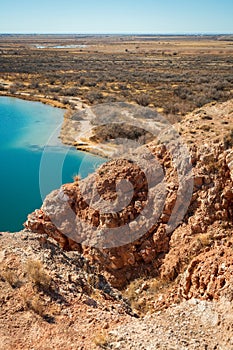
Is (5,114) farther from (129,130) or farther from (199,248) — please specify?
(199,248)

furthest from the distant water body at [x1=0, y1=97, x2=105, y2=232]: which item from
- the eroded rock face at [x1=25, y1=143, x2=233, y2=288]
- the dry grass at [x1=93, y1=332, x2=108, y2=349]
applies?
the dry grass at [x1=93, y1=332, x2=108, y2=349]

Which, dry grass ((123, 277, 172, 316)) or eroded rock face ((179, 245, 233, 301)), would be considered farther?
dry grass ((123, 277, 172, 316))

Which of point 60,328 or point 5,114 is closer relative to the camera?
point 60,328

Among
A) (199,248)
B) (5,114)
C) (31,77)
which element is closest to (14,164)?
(5,114)

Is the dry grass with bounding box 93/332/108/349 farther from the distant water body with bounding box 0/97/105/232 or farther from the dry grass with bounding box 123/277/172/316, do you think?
the distant water body with bounding box 0/97/105/232

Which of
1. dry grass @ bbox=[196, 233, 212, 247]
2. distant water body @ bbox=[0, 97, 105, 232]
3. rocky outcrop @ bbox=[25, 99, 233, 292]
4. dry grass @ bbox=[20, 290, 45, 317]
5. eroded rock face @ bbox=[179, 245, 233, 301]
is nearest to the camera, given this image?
dry grass @ bbox=[20, 290, 45, 317]

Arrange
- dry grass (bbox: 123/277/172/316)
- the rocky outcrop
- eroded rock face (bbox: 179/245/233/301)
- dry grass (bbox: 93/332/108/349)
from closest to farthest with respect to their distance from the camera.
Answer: dry grass (bbox: 93/332/108/349), eroded rock face (bbox: 179/245/233/301), dry grass (bbox: 123/277/172/316), the rocky outcrop

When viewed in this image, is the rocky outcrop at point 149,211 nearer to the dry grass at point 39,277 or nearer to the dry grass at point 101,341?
the dry grass at point 39,277

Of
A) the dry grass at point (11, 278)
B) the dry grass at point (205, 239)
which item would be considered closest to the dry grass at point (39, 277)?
the dry grass at point (11, 278)

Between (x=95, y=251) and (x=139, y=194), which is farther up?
(x=139, y=194)

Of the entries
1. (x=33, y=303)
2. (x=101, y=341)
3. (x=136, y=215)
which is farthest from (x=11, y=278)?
(x=136, y=215)
